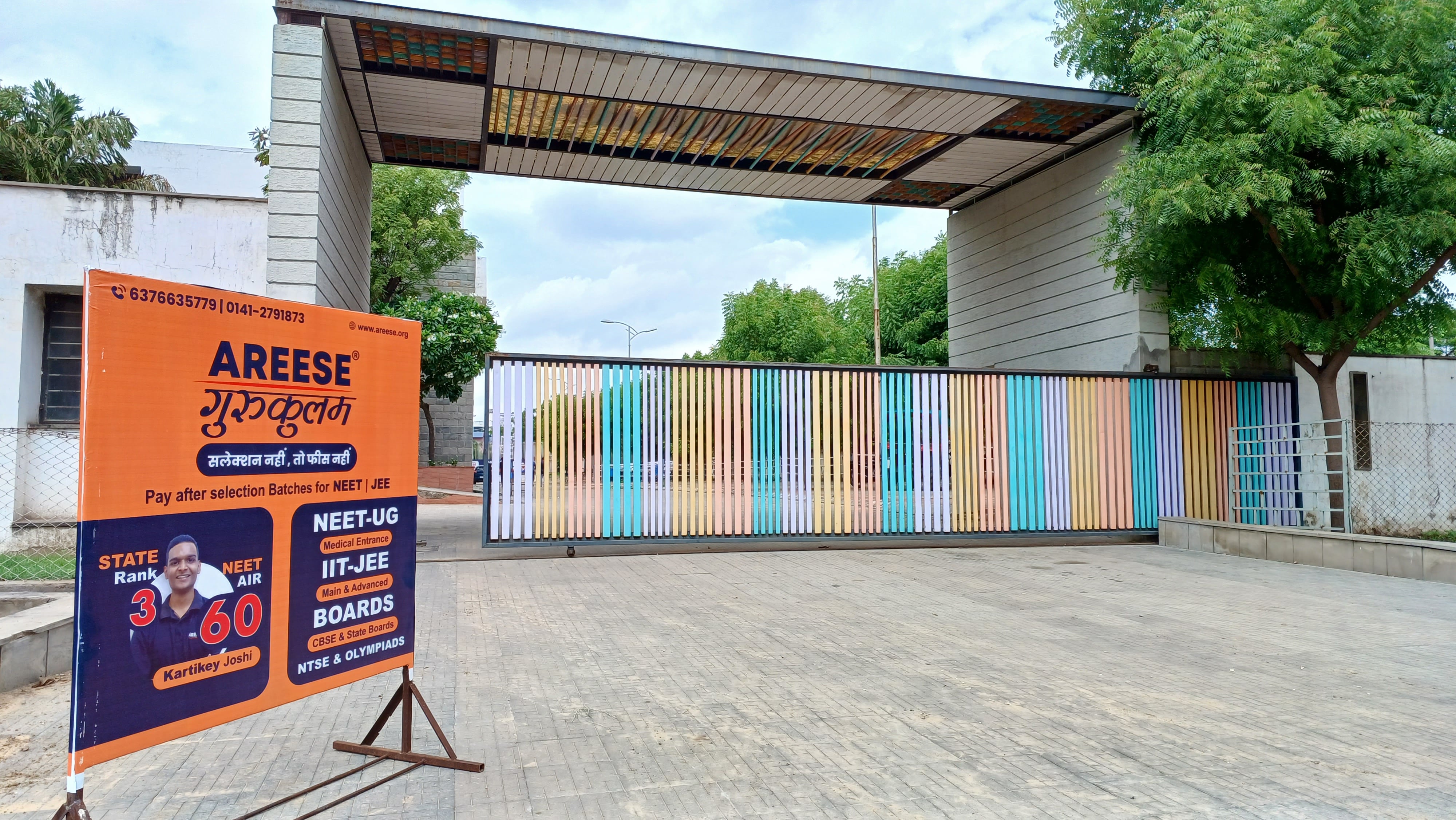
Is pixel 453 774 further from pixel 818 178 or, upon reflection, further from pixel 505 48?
pixel 818 178

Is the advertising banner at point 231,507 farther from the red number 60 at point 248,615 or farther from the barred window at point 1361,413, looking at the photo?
the barred window at point 1361,413

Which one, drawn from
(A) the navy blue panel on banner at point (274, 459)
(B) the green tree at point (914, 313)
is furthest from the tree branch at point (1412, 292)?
(B) the green tree at point (914, 313)

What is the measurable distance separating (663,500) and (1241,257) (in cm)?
928

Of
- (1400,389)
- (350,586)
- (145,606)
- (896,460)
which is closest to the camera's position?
(145,606)

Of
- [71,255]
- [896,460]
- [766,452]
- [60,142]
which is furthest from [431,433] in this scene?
[896,460]

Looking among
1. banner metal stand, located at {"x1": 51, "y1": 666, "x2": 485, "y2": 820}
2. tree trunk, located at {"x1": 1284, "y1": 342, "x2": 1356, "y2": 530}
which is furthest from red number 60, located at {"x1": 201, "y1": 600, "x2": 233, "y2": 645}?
tree trunk, located at {"x1": 1284, "y1": 342, "x2": 1356, "y2": 530}

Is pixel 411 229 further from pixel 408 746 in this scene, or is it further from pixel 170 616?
pixel 170 616

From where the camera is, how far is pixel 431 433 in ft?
95.9

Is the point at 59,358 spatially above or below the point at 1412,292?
below

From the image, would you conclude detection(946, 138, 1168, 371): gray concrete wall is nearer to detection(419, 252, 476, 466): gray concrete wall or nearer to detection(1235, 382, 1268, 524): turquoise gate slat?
detection(1235, 382, 1268, 524): turquoise gate slat

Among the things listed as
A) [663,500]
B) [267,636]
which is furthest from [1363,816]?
[663,500]

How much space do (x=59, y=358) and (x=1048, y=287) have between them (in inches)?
616

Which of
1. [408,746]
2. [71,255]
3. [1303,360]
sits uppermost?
[71,255]

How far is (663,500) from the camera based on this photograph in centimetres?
1291
